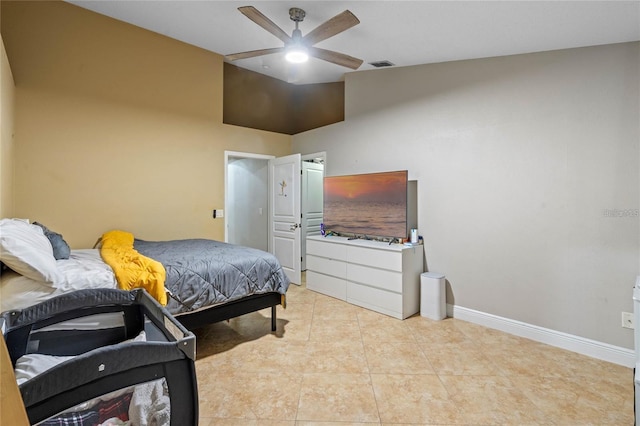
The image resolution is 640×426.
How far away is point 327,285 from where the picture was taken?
417 cm

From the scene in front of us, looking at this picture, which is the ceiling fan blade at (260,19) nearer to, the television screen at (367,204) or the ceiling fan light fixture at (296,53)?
the ceiling fan light fixture at (296,53)

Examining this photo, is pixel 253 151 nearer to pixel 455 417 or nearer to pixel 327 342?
pixel 327 342

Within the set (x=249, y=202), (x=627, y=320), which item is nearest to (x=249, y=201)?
(x=249, y=202)

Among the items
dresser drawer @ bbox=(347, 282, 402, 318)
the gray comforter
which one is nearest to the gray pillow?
the gray comforter

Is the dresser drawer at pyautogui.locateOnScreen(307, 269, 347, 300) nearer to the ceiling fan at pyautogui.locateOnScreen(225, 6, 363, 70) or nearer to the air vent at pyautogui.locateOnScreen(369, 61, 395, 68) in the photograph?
the ceiling fan at pyautogui.locateOnScreen(225, 6, 363, 70)

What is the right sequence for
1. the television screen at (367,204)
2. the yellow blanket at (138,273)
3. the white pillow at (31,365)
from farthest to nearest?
the television screen at (367,204) < the yellow blanket at (138,273) < the white pillow at (31,365)

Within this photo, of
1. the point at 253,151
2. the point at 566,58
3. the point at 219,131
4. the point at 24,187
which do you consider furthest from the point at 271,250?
the point at 566,58

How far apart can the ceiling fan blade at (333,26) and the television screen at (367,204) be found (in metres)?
1.73

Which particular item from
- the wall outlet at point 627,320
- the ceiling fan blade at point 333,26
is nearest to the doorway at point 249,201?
the ceiling fan blade at point 333,26

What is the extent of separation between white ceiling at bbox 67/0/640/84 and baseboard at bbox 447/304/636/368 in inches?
96.1

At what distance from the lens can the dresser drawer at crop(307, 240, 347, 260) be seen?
3.95 meters

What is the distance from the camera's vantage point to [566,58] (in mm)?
2676

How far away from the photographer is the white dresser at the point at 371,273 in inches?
133

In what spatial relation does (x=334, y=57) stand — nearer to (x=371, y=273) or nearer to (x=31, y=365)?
(x=371, y=273)
